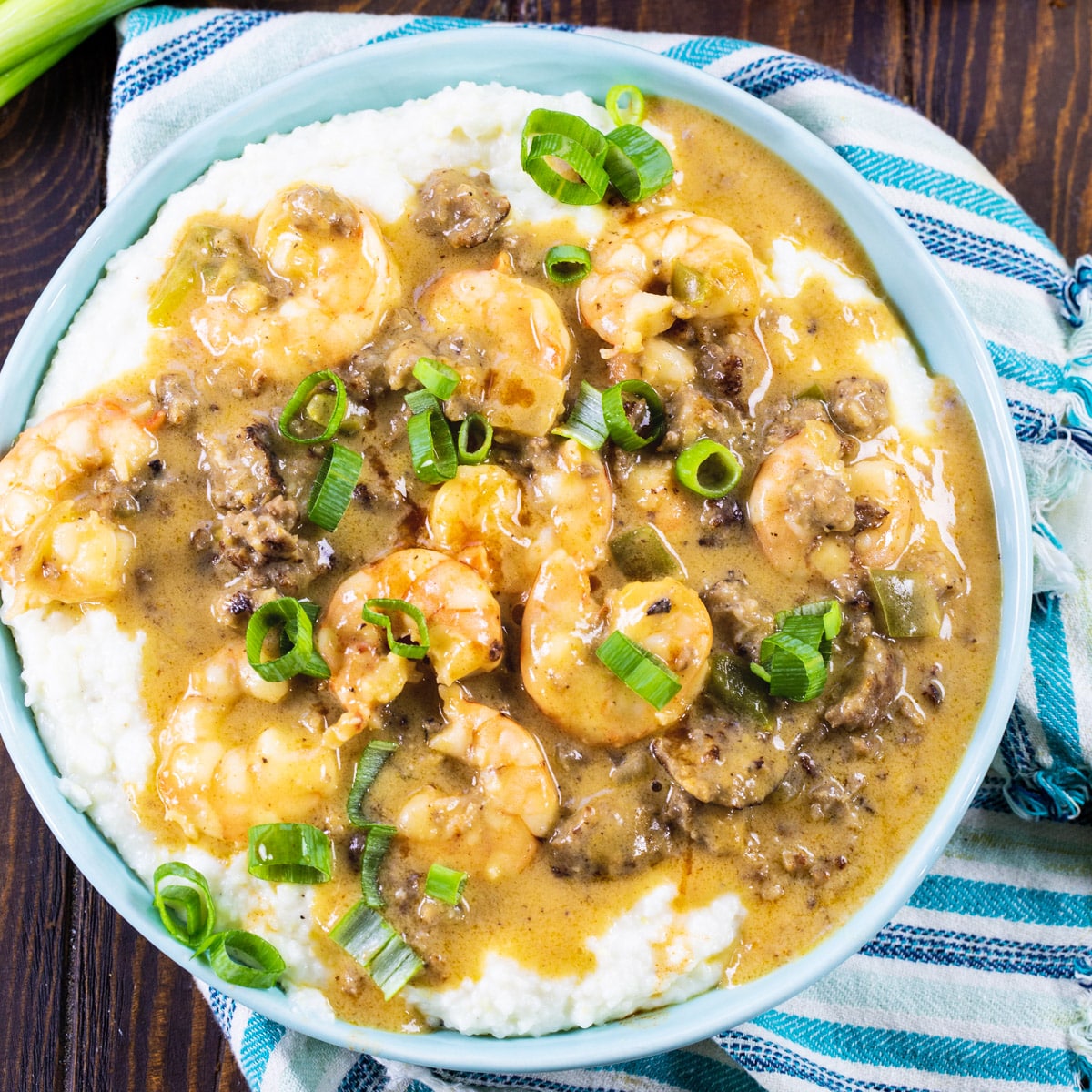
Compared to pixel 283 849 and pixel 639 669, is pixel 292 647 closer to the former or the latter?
pixel 283 849

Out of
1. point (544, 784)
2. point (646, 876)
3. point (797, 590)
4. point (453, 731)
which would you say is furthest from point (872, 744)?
point (453, 731)

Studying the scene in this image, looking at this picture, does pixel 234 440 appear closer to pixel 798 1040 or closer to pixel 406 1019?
pixel 406 1019

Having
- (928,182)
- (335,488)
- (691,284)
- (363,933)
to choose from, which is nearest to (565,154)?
(691,284)

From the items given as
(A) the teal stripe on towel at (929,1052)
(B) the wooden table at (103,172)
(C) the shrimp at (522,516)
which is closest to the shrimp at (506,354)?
(C) the shrimp at (522,516)

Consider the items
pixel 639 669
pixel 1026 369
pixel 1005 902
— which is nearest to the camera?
pixel 639 669

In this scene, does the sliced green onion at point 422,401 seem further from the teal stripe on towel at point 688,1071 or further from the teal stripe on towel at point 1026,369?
the teal stripe on towel at point 688,1071

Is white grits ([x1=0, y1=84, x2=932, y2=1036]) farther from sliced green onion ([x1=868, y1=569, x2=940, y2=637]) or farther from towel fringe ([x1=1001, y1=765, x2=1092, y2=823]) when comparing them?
towel fringe ([x1=1001, y1=765, x2=1092, y2=823])

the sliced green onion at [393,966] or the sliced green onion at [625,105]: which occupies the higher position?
the sliced green onion at [625,105]
